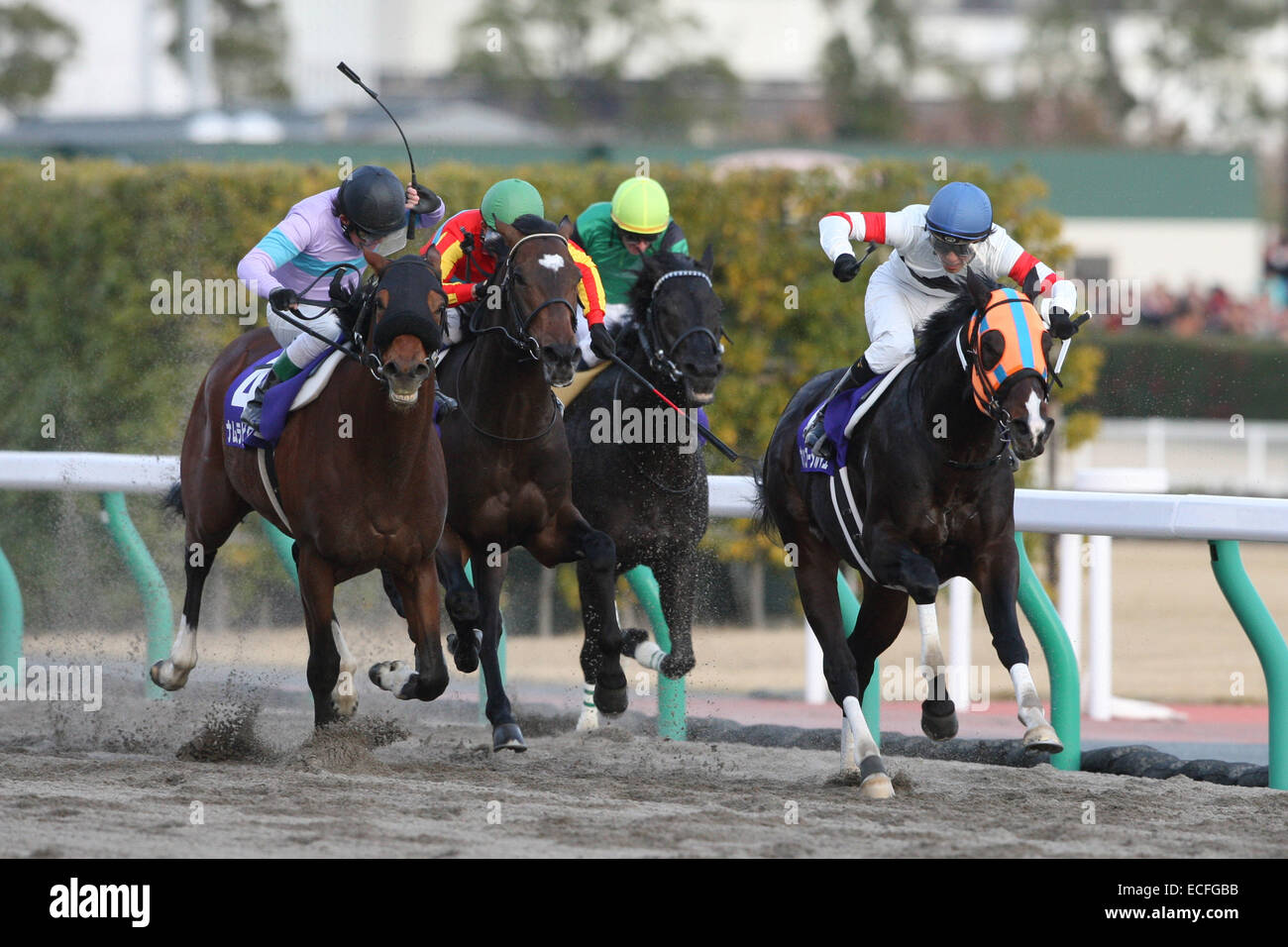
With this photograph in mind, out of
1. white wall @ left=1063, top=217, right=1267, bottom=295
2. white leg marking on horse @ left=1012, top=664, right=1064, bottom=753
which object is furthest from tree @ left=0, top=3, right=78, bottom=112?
white leg marking on horse @ left=1012, top=664, right=1064, bottom=753

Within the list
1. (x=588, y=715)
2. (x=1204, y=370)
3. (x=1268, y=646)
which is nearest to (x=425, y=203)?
(x=588, y=715)

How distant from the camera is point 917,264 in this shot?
6.33 meters

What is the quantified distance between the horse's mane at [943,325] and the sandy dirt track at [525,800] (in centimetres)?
137

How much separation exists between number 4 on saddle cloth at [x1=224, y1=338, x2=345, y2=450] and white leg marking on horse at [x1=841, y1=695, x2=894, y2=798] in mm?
1970

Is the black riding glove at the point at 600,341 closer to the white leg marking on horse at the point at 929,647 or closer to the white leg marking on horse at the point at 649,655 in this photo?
the white leg marking on horse at the point at 649,655

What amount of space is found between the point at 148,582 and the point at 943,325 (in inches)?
144

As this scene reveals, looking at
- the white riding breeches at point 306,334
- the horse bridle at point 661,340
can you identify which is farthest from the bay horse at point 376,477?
the horse bridle at point 661,340

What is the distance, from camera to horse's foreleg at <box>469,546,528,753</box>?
6.12 metres

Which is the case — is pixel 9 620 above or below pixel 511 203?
below

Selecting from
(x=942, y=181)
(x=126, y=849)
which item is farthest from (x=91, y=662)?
(x=942, y=181)

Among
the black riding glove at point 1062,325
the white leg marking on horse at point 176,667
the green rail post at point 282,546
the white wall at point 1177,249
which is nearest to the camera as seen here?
the black riding glove at point 1062,325

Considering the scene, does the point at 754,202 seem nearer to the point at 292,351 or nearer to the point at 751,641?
the point at 751,641

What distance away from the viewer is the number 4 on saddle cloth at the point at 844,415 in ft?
19.9

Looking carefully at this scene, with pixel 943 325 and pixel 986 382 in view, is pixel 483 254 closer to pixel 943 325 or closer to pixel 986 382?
pixel 943 325
